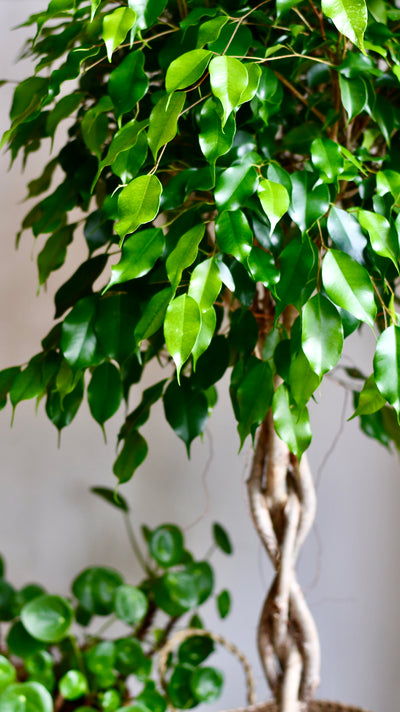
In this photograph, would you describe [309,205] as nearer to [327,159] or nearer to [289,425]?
[327,159]

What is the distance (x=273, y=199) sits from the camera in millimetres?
604

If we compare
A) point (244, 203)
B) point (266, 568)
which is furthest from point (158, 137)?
point (266, 568)

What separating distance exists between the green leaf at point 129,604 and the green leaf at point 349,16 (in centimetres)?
98

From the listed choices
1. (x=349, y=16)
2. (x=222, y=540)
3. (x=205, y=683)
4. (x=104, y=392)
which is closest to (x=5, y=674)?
(x=205, y=683)

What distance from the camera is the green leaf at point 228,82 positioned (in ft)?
1.85

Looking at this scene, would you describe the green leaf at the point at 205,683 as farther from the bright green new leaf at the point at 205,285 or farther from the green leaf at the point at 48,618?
the bright green new leaf at the point at 205,285

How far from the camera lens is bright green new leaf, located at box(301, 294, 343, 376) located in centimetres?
61

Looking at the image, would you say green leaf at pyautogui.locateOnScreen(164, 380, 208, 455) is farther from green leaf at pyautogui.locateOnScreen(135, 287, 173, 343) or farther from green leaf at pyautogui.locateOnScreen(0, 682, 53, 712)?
green leaf at pyautogui.locateOnScreen(0, 682, 53, 712)

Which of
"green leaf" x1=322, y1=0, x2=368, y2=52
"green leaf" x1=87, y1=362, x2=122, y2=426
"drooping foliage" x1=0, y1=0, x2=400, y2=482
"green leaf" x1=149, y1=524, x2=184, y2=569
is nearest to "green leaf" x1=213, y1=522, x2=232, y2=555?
"green leaf" x1=149, y1=524, x2=184, y2=569

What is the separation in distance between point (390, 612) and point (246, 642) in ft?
1.09

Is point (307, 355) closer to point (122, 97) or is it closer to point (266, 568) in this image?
point (122, 97)

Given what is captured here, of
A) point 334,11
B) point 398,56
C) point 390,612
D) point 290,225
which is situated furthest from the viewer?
point 390,612

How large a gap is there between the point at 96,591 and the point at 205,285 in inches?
33.2

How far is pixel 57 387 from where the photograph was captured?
0.77 m
